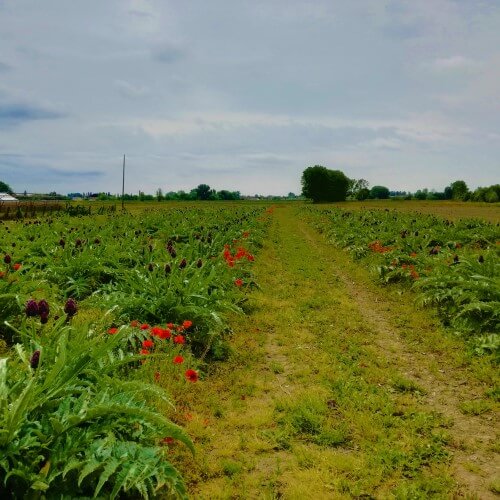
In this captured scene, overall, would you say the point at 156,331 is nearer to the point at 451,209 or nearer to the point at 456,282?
the point at 456,282

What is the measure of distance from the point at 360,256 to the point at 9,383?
12984 mm

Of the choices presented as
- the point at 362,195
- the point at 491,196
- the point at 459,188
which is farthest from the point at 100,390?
the point at 459,188

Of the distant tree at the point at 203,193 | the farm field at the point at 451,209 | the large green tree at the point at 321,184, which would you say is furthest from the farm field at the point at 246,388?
the distant tree at the point at 203,193

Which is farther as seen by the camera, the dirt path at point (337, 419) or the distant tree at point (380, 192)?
the distant tree at point (380, 192)

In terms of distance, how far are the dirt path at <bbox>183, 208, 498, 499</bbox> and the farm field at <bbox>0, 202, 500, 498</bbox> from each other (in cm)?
2

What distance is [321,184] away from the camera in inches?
4281

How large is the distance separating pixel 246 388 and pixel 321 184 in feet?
352

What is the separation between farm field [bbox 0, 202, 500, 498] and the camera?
275 cm

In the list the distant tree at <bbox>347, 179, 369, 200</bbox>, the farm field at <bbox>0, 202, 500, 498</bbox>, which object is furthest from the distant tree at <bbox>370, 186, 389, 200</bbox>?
the farm field at <bbox>0, 202, 500, 498</bbox>

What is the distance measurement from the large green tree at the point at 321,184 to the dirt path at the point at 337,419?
104m

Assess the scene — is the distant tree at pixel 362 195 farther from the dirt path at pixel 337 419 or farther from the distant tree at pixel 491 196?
the dirt path at pixel 337 419

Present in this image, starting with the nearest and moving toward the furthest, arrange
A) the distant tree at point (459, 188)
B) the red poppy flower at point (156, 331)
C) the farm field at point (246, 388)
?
1. the farm field at point (246, 388)
2. the red poppy flower at point (156, 331)
3. the distant tree at point (459, 188)

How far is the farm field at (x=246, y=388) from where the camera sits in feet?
9.02

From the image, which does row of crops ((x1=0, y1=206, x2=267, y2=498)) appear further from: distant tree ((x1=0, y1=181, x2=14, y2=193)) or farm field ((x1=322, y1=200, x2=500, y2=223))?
distant tree ((x1=0, y1=181, x2=14, y2=193))
